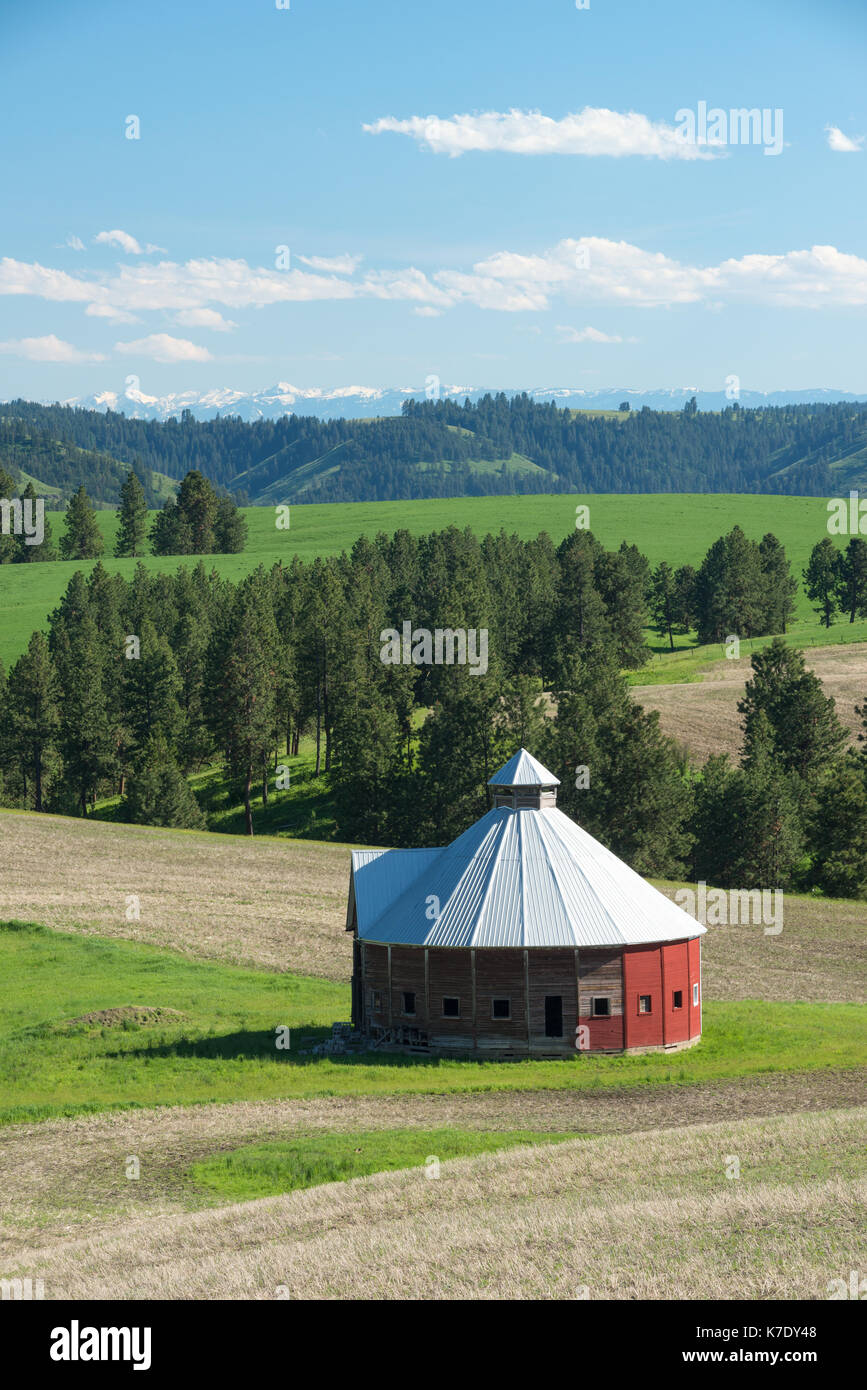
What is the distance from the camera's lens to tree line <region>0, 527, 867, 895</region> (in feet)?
286

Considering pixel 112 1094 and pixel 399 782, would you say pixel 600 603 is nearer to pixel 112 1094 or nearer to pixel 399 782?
pixel 399 782

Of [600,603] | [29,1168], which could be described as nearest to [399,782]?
[600,603]

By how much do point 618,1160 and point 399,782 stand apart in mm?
69349

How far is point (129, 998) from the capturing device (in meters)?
50.8

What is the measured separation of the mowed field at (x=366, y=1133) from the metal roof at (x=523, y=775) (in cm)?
1003

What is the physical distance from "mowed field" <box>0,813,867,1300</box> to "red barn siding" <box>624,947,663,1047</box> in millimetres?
1229

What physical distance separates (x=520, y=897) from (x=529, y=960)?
218 cm

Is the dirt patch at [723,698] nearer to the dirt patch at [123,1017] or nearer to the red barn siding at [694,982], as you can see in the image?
the red barn siding at [694,982]

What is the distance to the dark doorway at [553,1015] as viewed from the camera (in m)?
44.5

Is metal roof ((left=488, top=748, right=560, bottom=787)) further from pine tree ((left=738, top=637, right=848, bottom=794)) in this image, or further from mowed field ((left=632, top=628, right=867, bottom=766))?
mowed field ((left=632, top=628, right=867, bottom=766))

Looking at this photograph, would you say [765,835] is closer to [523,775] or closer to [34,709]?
[523,775]

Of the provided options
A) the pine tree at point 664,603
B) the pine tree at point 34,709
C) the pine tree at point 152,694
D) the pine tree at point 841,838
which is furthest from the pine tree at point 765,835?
the pine tree at point 664,603

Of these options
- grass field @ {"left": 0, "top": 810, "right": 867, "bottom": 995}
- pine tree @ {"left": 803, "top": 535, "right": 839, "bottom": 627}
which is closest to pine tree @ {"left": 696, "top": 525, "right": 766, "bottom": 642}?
pine tree @ {"left": 803, "top": 535, "right": 839, "bottom": 627}
